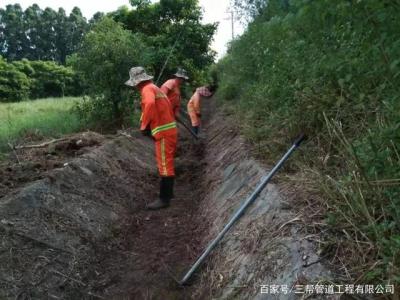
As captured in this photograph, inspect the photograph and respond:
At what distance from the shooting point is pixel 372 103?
3.73 metres

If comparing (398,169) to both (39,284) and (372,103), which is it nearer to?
(372,103)

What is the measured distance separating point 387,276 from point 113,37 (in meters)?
9.95

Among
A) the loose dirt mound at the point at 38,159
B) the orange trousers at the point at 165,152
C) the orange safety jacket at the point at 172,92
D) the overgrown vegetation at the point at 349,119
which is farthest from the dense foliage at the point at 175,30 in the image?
the overgrown vegetation at the point at 349,119

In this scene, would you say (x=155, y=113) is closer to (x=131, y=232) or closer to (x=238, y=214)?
(x=131, y=232)

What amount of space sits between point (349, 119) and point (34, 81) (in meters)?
32.7

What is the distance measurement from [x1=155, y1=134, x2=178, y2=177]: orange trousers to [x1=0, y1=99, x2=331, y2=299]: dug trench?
0.59m

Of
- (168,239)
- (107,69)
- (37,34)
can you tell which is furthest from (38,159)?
(37,34)

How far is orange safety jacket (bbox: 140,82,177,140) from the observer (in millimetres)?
6234

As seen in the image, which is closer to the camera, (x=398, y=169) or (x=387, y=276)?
(x=387, y=276)

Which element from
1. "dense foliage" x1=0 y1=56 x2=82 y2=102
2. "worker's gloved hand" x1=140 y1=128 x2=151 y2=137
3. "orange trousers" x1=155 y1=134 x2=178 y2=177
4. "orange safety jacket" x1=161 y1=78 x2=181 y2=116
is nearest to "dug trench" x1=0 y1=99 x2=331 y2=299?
"orange trousers" x1=155 y1=134 x2=178 y2=177

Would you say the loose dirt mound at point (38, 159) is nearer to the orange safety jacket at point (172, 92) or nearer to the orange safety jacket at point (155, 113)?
the orange safety jacket at point (155, 113)

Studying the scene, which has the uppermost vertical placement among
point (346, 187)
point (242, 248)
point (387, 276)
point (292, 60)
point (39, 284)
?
point (292, 60)

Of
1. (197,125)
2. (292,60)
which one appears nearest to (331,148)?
(292,60)

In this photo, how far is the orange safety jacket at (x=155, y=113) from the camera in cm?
623
